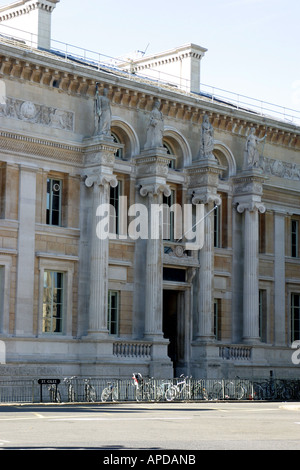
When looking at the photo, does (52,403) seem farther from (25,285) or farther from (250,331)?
(250,331)

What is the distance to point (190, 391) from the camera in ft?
142

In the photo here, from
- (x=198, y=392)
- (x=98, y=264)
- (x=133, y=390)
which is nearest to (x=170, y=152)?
(x=98, y=264)

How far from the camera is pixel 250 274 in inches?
2023

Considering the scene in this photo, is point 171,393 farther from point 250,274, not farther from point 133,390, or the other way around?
point 250,274

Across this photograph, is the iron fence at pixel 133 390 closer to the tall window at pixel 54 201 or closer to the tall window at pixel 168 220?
the tall window at pixel 54 201

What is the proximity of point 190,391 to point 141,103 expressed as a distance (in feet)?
45.4

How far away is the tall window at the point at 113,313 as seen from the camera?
46.0m

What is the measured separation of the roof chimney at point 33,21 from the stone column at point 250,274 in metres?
13.2

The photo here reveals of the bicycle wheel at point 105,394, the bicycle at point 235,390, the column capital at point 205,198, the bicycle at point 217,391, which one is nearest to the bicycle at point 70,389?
the bicycle wheel at point 105,394

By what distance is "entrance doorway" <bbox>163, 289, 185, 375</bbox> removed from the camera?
49219mm

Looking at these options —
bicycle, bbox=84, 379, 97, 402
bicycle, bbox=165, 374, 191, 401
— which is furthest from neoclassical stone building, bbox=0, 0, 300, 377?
bicycle, bbox=84, 379, 97, 402

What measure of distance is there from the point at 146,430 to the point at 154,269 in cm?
2396
